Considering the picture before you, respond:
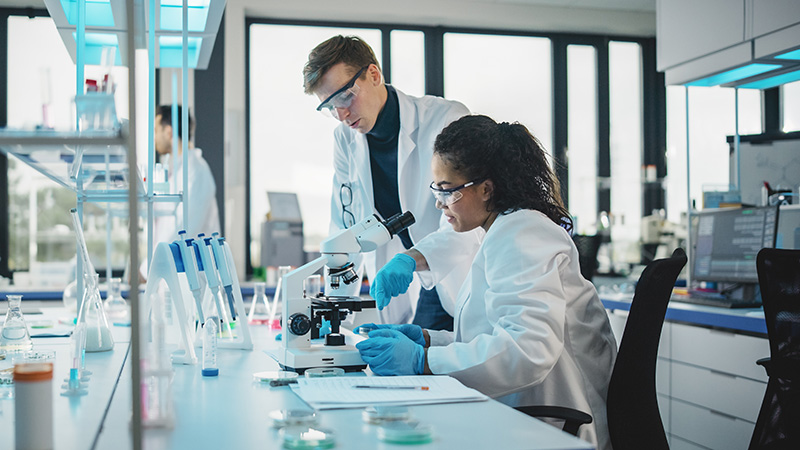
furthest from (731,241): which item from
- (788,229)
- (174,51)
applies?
(174,51)

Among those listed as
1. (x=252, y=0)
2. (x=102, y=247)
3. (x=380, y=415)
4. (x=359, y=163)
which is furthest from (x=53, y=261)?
(x=380, y=415)

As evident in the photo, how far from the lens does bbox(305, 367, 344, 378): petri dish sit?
1.47 meters

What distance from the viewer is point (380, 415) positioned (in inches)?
42.3

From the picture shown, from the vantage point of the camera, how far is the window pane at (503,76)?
5.37 m

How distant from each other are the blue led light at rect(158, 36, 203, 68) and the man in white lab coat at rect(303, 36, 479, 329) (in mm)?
778

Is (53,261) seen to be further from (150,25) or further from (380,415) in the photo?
(380,415)

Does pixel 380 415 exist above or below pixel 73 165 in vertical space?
below

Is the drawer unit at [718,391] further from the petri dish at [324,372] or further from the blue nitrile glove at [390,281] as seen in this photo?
the petri dish at [324,372]

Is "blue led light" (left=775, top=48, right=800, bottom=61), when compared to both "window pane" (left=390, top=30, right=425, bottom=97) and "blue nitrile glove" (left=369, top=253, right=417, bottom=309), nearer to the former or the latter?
"blue nitrile glove" (left=369, top=253, right=417, bottom=309)

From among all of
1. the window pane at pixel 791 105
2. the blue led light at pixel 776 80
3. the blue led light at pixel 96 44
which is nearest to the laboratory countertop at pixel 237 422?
the blue led light at pixel 96 44

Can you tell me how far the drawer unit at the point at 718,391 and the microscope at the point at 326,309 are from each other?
5.38ft

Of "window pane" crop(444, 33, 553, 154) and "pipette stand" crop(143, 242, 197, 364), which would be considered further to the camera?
"window pane" crop(444, 33, 553, 154)

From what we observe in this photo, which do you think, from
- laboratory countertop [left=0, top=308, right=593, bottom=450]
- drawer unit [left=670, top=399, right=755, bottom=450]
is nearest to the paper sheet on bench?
laboratory countertop [left=0, top=308, right=593, bottom=450]

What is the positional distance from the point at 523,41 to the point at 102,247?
3.40m
